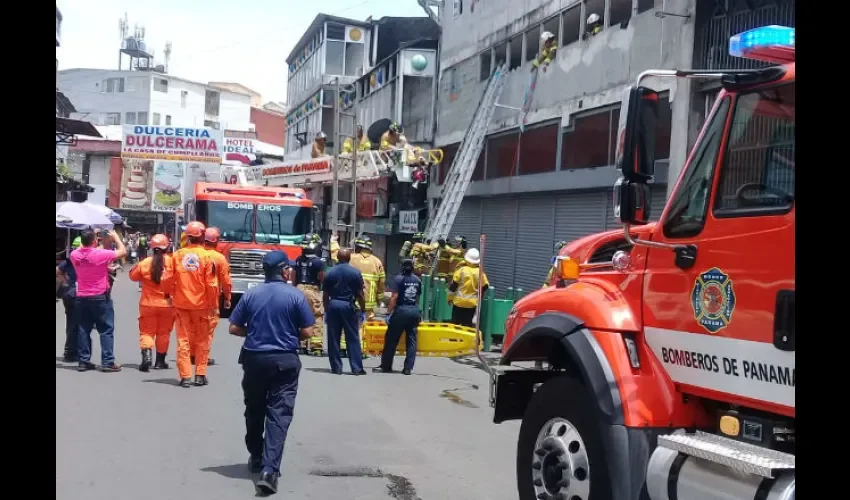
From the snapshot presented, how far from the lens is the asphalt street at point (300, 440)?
637cm

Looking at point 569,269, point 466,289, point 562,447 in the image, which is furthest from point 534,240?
point 562,447

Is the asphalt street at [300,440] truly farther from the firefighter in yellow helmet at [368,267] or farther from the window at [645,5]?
the window at [645,5]

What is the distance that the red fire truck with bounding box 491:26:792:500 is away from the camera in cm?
387

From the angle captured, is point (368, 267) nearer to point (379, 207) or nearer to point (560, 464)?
point (560, 464)

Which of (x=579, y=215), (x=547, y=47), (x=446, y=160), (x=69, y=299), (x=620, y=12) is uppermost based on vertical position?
(x=620, y=12)

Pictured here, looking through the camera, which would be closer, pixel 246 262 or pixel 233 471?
pixel 233 471

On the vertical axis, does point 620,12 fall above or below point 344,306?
above

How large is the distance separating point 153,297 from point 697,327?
26.6 ft

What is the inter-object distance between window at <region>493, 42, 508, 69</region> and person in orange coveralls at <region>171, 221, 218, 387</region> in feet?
45.9

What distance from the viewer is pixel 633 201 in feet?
14.2

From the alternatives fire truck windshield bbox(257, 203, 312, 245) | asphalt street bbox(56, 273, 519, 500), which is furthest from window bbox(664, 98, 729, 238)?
fire truck windshield bbox(257, 203, 312, 245)

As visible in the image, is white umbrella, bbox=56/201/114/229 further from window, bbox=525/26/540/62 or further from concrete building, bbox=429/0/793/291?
window, bbox=525/26/540/62
